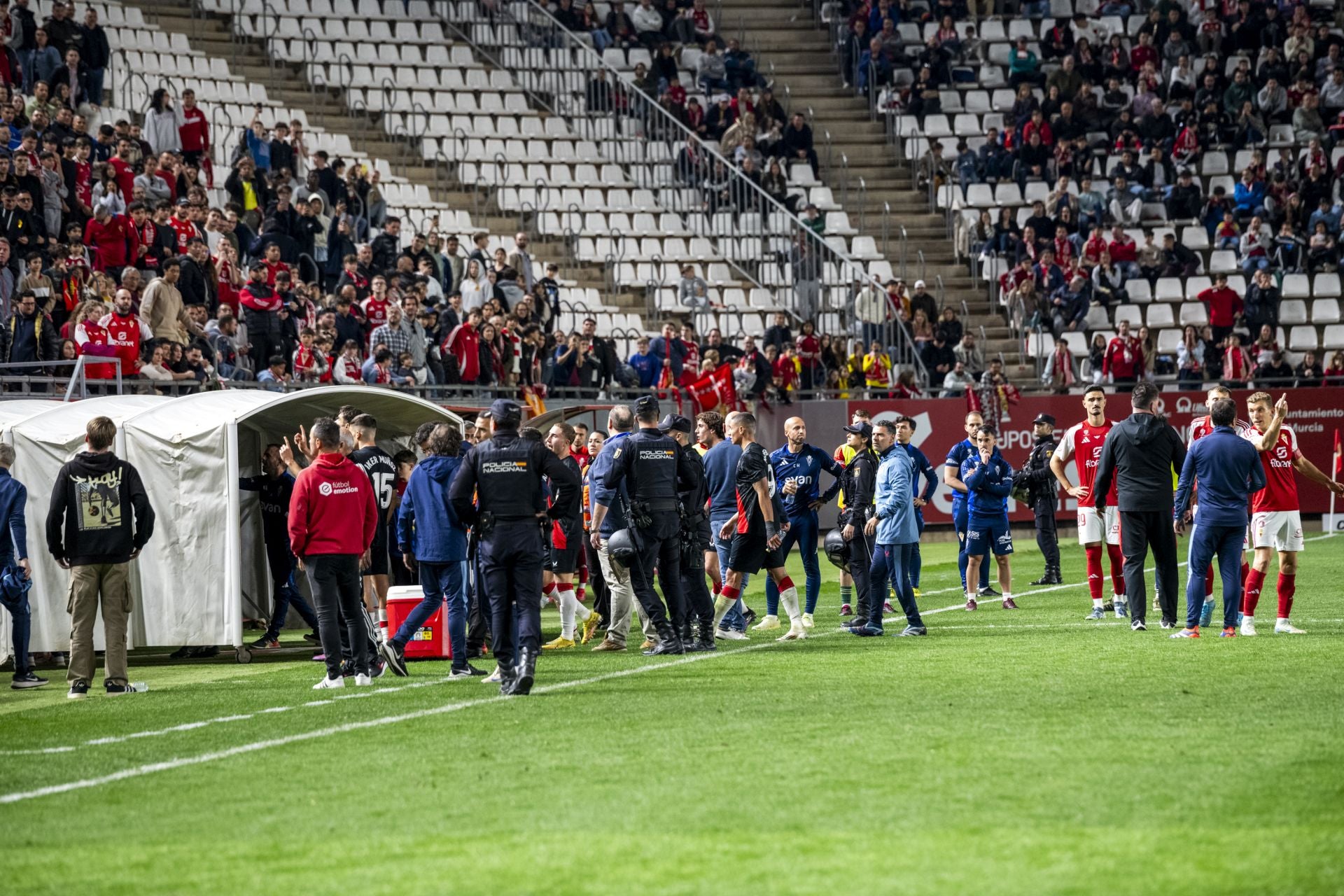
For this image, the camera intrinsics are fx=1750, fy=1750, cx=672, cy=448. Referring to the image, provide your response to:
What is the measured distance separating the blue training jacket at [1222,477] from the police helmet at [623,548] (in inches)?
180

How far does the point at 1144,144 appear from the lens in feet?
127

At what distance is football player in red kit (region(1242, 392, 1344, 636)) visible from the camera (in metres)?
14.9

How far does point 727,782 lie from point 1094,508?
396 inches

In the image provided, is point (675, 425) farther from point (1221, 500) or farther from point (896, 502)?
point (1221, 500)

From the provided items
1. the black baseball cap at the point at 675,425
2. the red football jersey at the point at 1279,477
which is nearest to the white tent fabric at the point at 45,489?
the black baseball cap at the point at 675,425

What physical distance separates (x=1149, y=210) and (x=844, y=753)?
30.7 metres

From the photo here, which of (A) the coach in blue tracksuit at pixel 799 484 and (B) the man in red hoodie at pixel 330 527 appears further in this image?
(A) the coach in blue tracksuit at pixel 799 484

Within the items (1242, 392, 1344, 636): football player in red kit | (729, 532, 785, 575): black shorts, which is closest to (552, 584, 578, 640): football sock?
(729, 532, 785, 575): black shorts

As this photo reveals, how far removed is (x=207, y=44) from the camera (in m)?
35.5

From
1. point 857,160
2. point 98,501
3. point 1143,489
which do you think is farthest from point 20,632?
point 857,160

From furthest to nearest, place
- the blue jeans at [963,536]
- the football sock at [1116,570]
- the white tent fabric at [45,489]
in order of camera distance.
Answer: the blue jeans at [963,536]
the football sock at [1116,570]
the white tent fabric at [45,489]

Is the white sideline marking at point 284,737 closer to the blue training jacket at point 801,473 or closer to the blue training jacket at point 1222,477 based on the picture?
the blue training jacket at point 801,473

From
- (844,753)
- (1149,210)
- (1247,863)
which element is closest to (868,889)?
(1247,863)

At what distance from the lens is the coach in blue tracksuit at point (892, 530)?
15727 millimetres
